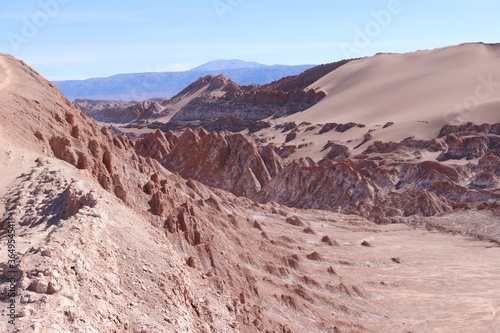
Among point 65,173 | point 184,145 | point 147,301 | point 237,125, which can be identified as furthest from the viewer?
point 237,125

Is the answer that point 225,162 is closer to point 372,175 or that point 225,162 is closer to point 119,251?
point 372,175

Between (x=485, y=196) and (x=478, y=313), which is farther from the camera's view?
(x=485, y=196)

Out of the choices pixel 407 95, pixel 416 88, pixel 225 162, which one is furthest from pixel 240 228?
pixel 416 88

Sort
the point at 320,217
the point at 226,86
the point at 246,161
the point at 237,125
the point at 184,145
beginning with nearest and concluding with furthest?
the point at 320,217 → the point at 246,161 → the point at 184,145 → the point at 237,125 → the point at 226,86

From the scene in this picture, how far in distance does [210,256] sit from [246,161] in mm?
39721

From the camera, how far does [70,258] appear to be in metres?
11.1

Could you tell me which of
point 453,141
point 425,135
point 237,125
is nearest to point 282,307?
point 453,141

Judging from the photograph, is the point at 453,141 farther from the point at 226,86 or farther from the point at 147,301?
the point at 226,86

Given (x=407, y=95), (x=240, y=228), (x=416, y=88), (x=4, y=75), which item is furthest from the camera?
(x=416, y=88)

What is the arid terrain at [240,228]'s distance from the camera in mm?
11797

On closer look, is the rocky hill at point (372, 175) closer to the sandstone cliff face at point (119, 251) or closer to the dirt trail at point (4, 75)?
the sandstone cliff face at point (119, 251)

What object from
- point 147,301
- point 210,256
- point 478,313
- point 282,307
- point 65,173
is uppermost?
point 65,173

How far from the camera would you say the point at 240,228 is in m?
30.9

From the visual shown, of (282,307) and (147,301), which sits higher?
(147,301)
